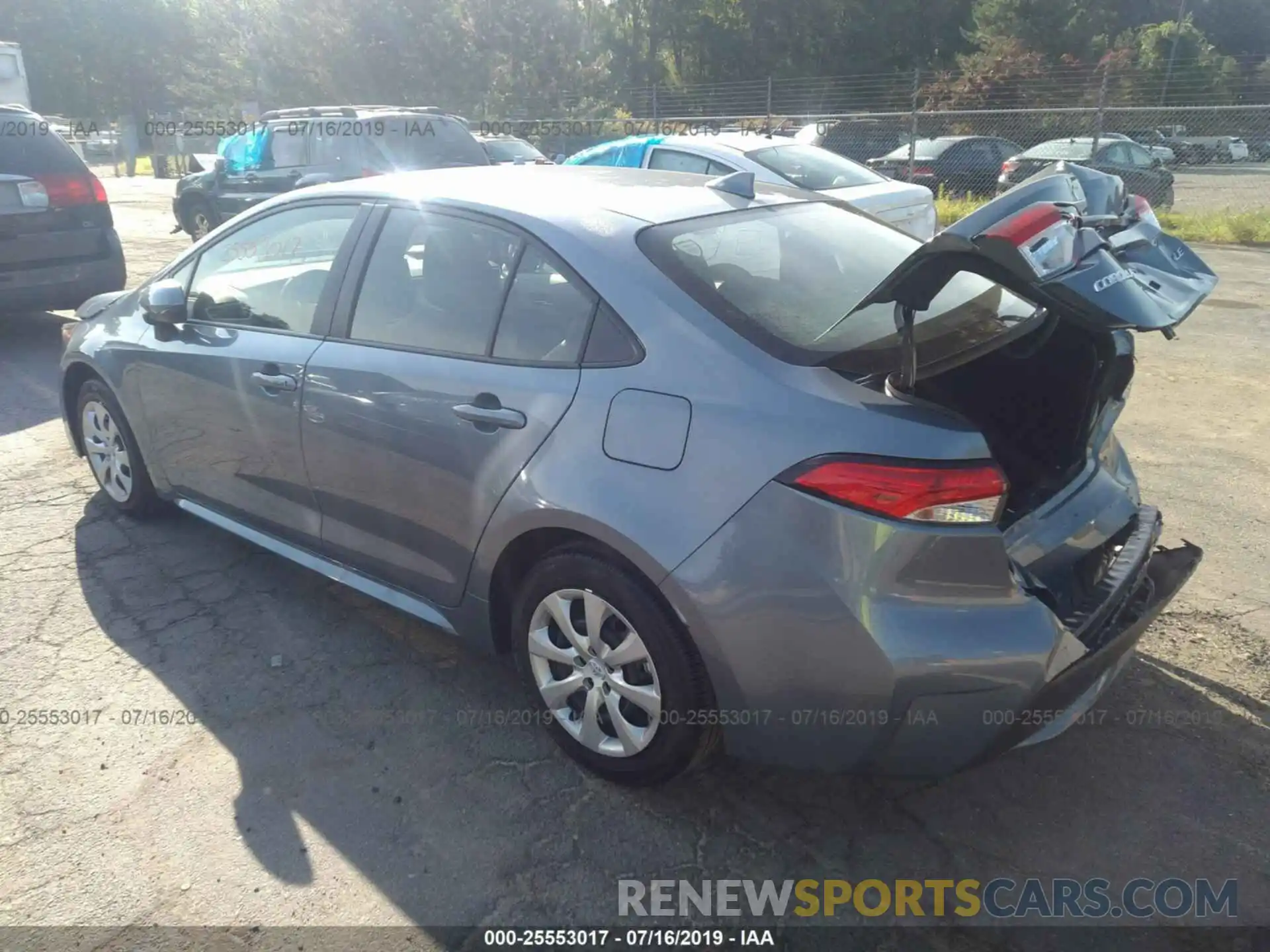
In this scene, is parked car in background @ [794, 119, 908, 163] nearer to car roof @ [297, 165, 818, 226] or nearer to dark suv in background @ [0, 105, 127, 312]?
dark suv in background @ [0, 105, 127, 312]

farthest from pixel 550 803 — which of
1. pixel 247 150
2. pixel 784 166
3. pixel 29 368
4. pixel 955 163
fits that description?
pixel 955 163

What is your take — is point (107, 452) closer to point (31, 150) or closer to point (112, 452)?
point (112, 452)

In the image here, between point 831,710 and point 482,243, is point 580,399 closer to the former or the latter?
point 482,243

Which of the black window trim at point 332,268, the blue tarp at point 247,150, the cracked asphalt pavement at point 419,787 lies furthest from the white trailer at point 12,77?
the black window trim at point 332,268

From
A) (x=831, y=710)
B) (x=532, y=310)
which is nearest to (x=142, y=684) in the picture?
(x=532, y=310)

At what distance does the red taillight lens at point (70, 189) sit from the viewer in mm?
7566

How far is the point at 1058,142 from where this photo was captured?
18297 millimetres

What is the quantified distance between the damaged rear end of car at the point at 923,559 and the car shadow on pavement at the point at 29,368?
4.32m

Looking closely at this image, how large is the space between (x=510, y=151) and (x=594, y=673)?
1693 cm

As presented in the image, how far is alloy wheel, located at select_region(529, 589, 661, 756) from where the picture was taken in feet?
8.71

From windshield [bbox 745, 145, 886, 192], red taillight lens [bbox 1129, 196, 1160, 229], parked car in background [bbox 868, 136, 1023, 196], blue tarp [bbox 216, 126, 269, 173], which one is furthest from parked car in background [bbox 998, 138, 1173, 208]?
red taillight lens [bbox 1129, 196, 1160, 229]

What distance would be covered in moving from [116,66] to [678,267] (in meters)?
59.6

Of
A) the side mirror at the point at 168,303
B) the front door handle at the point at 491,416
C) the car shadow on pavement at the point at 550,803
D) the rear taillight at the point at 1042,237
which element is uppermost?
the rear taillight at the point at 1042,237

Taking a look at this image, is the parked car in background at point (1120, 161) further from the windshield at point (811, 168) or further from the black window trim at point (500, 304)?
the black window trim at point (500, 304)
